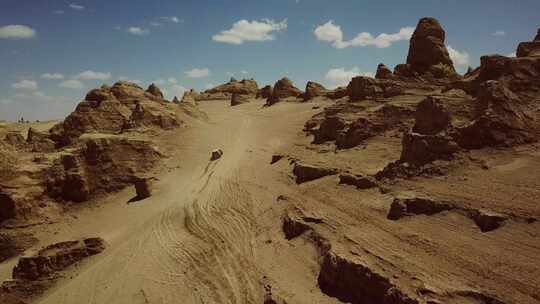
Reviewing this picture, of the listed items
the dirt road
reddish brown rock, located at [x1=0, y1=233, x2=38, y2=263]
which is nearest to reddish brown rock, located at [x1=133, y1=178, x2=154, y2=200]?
the dirt road

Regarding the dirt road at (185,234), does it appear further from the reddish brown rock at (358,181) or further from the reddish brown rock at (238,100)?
the reddish brown rock at (238,100)

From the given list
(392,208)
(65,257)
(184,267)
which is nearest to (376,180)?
(392,208)

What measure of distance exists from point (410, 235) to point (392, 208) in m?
1.35

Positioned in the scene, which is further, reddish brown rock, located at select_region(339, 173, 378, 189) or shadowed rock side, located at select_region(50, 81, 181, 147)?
shadowed rock side, located at select_region(50, 81, 181, 147)

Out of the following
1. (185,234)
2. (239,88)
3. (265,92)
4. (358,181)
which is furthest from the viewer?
(239,88)

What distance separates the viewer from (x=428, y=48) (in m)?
24.9

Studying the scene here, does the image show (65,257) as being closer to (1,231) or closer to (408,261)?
(1,231)

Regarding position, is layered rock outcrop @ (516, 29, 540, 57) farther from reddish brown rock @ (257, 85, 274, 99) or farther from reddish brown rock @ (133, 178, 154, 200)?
reddish brown rock @ (257, 85, 274, 99)

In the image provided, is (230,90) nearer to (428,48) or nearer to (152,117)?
(152,117)

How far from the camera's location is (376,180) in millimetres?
13125

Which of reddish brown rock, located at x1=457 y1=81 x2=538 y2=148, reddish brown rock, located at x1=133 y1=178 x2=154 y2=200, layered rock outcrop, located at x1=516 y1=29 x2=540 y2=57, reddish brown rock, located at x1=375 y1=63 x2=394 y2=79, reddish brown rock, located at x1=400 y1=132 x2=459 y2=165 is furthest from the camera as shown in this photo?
reddish brown rock, located at x1=375 y1=63 x2=394 y2=79

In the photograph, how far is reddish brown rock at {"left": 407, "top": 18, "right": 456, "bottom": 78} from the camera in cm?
2481

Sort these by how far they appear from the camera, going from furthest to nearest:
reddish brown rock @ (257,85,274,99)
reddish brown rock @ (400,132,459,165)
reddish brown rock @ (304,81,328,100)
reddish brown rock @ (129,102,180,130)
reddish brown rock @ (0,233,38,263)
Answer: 1. reddish brown rock @ (257,85,274,99)
2. reddish brown rock @ (304,81,328,100)
3. reddish brown rock @ (129,102,180,130)
4. reddish brown rock @ (0,233,38,263)
5. reddish brown rock @ (400,132,459,165)

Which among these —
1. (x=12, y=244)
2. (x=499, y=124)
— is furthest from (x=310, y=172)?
(x=12, y=244)
